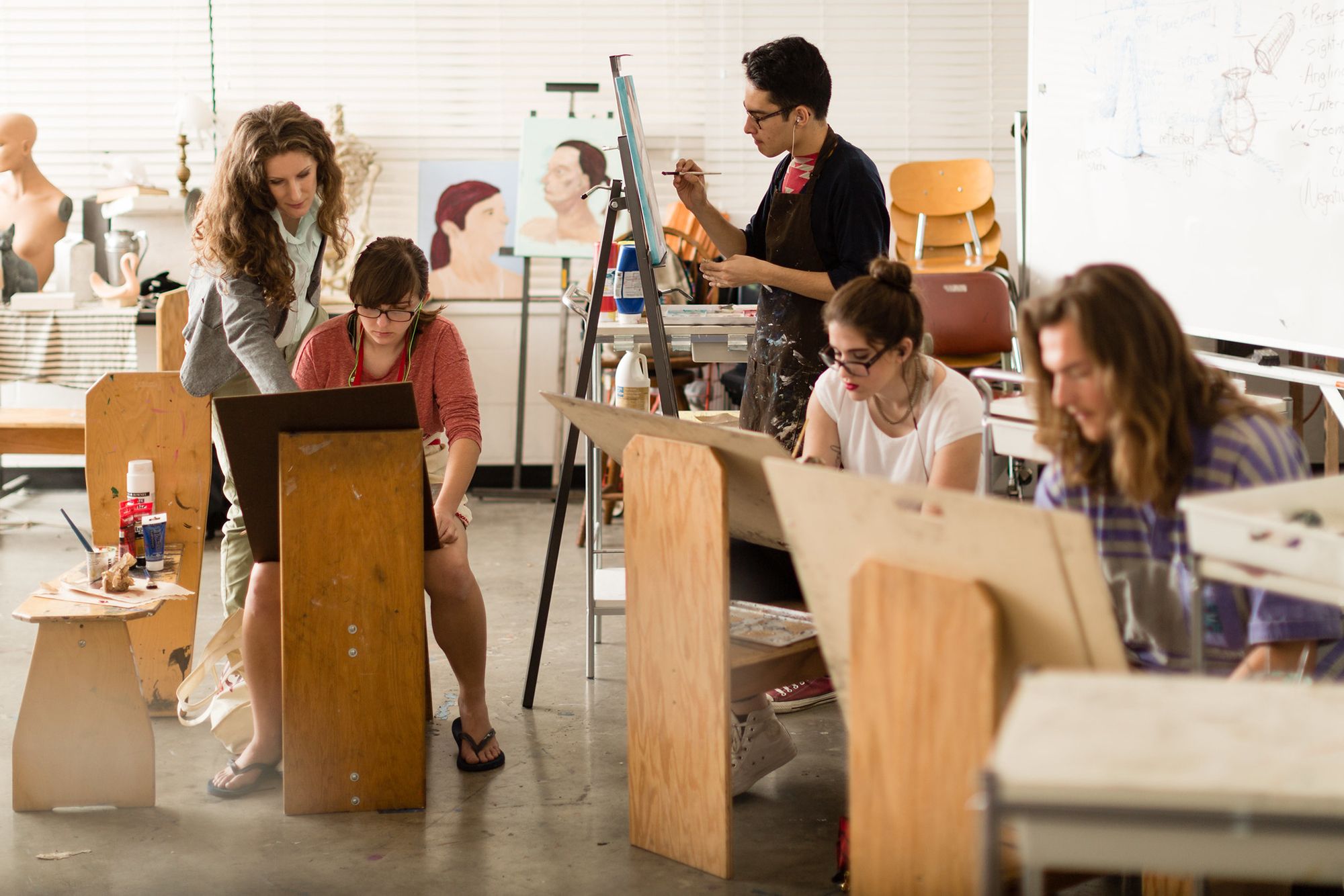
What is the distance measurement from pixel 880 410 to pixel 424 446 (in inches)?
37.6

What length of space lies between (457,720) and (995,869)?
1906 mm

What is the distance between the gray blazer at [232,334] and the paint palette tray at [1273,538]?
1.76 metres

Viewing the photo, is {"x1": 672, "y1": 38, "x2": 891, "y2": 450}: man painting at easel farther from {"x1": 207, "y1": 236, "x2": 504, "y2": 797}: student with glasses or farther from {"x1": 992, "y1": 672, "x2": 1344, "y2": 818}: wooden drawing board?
{"x1": 992, "y1": 672, "x2": 1344, "y2": 818}: wooden drawing board

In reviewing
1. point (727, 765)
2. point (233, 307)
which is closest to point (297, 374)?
point (233, 307)

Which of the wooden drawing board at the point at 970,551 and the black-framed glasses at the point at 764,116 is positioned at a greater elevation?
the black-framed glasses at the point at 764,116

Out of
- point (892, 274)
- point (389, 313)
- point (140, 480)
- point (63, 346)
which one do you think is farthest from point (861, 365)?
point (63, 346)

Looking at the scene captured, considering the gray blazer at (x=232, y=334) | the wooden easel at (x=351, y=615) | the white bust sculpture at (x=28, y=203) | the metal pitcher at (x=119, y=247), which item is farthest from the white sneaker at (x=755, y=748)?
the white bust sculpture at (x=28, y=203)

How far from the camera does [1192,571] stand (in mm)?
1505

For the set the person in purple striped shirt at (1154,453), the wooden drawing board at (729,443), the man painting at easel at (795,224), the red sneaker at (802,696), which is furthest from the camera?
the red sneaker at (802,696)

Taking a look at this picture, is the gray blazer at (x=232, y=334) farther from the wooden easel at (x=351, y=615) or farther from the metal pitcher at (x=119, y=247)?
the metal pitcher at (x=119, y=247)

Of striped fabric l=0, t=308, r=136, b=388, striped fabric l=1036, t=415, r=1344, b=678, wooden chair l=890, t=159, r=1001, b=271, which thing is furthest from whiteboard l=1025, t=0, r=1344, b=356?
striped fabric l=0, t=308, r=136, b=388

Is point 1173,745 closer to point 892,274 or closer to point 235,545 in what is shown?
point 892,274

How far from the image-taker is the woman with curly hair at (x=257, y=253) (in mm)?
2678

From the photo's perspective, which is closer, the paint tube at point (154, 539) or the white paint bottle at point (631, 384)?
the paint tube at point (154, 539)
